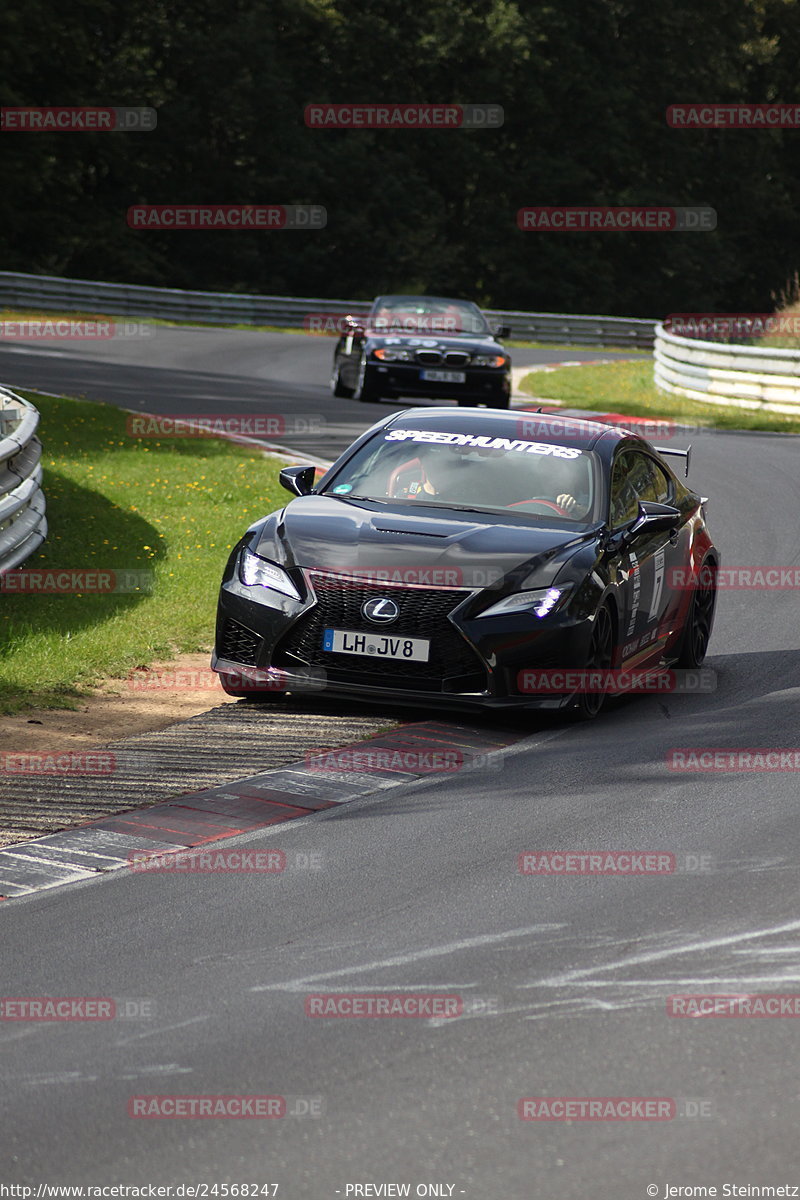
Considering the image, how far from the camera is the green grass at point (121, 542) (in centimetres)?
1068

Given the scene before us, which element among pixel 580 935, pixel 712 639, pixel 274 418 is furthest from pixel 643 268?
pixel 580 935

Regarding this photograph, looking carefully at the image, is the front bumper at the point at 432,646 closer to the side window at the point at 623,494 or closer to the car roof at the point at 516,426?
the side window at the point at 623,494

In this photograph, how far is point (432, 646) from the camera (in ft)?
29.1

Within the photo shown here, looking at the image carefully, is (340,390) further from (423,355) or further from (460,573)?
(460,573)

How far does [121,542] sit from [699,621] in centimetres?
530

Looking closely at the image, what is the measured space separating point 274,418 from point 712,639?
12.2 m

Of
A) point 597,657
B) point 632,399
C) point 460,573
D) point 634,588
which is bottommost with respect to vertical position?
point 632,399

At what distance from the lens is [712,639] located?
11.9 m

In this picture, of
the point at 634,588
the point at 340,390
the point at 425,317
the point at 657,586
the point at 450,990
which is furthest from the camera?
the point at 340,390

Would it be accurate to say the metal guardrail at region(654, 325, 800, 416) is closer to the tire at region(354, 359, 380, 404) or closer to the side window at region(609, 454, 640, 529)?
the tire at region(354, 359, 380, 404)

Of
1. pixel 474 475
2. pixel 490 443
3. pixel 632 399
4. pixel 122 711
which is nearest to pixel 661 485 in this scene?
pixel 490 443

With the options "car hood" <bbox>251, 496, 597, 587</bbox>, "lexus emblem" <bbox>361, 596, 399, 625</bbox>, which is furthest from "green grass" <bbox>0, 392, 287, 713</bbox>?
"lexus emblem" <bbox>361, 596, 399, 625</bbox>

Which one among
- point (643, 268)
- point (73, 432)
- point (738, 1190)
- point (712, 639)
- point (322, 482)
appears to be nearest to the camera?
point (738, 1190)

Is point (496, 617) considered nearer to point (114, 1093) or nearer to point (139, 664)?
point (139, 664)
